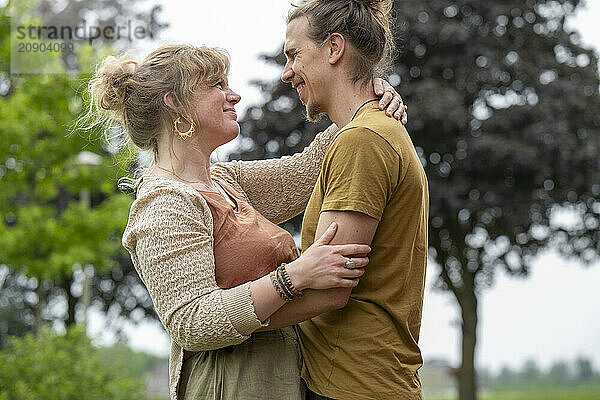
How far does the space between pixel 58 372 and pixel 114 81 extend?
653 centimetres

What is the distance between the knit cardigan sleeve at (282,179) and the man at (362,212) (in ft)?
1.71

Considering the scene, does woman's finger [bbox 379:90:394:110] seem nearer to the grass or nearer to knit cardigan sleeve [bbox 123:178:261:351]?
knit cardigan sleeve [bbox 123:178:261:351]

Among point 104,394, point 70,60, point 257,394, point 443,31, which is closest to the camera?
point 257,394

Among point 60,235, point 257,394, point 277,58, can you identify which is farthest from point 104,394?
point 257,394

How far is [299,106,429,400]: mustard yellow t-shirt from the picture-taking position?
207cm

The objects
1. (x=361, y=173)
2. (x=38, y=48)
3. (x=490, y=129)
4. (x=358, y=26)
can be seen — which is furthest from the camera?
(x=490, y=129)

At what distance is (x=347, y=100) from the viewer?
2312 millimetres

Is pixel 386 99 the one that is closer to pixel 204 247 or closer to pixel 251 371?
pixel 204 247

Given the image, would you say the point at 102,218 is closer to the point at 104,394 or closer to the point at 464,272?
the point at 104,394

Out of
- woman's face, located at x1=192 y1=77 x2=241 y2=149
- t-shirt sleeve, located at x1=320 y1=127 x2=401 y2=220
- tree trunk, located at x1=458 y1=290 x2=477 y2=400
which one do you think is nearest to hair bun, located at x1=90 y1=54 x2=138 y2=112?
woman's face, located at x1=192 y1=77 x2=241 y2=149

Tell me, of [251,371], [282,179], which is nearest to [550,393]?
[282,179]

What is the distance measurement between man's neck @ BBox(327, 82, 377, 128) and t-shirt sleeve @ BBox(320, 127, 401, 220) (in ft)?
0.71

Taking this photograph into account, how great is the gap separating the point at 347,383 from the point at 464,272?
1066 cm

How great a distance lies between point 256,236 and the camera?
90.4 inches
